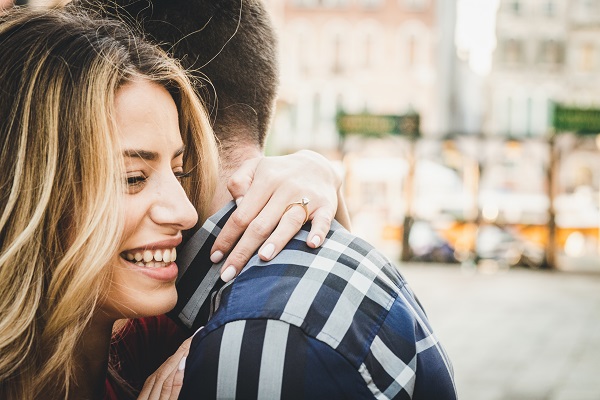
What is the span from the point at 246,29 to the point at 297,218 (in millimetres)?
694

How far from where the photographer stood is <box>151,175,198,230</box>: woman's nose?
140cm

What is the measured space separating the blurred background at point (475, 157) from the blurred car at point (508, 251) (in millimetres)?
33

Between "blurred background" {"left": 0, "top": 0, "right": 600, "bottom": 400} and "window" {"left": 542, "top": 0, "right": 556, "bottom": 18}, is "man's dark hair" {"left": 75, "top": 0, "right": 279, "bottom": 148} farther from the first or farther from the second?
"window" {"left": 542, "top": 0, "right": 556, "bottom": 18}

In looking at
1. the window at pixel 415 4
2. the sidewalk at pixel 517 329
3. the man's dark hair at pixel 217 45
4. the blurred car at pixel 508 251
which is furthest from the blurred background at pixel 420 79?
the man's dark hair at pixel 217 45

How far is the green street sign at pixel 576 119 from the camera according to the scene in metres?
14.4

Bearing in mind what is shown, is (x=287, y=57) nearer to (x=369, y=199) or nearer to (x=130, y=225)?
(x=369, y=199)

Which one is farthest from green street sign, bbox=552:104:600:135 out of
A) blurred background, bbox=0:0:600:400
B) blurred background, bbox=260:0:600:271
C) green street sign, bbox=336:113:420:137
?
blurred background, bbox=260:0:600:271

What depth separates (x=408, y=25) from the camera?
93.6ft

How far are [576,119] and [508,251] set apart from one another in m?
3.44

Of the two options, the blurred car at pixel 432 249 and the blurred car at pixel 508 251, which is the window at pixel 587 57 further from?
the blurred car at pixel 432 249

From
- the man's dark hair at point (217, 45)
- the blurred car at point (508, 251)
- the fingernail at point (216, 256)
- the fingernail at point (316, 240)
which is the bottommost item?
the blurred car at point (508, 251)

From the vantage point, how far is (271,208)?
1487 mm

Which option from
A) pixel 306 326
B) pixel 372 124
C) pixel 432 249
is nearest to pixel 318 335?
pixel 306 326

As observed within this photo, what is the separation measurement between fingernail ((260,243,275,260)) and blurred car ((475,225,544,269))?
14.6 meters
